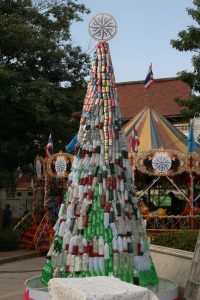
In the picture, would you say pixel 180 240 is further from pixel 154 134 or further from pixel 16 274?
pixel 154 134

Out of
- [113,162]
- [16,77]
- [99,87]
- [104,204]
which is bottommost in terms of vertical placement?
[104,204]

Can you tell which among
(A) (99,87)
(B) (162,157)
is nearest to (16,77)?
(B) (162,157)

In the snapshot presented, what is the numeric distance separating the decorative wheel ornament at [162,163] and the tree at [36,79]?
4.39 metres

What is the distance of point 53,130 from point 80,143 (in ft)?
46.0

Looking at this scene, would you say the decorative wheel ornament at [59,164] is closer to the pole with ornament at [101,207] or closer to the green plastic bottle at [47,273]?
the pole with ornament at [101,207]

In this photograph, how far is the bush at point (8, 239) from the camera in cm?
2036

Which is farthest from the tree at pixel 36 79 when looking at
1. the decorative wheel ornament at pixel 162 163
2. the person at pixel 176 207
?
the person at pixel 176 207

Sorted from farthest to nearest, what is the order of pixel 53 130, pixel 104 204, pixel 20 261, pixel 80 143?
pixel 53 130 → pixel 20 261 → pixel 80 143 → pixel 104 204

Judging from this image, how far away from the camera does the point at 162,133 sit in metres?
22.2

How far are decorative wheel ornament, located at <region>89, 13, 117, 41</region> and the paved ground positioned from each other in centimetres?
570

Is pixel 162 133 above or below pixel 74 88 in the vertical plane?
below

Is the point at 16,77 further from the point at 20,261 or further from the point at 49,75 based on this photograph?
the point at 20,261

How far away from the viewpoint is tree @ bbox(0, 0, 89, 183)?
2052cm

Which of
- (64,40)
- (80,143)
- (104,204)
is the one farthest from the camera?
(64,40)
